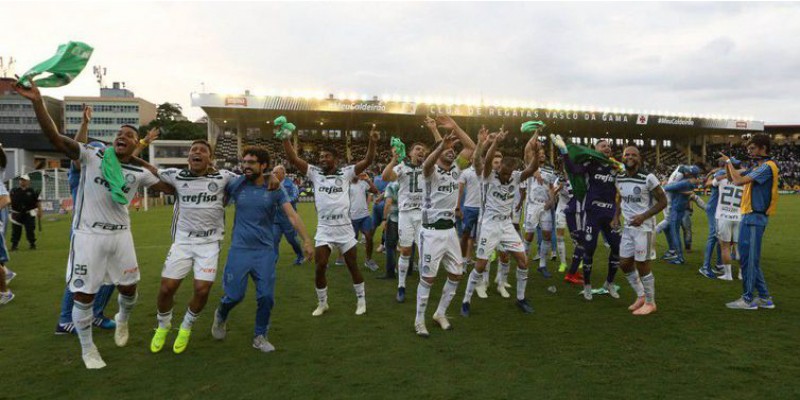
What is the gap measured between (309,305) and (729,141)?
75.9 metres

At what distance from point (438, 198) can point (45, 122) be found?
13.8 ft

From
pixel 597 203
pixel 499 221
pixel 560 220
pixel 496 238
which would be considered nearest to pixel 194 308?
pixel 496 238

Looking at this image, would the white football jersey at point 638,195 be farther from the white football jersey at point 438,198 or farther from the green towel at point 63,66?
the green towel at point 63,66

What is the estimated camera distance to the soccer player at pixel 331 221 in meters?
6.75

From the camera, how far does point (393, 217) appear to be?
9.78 meters

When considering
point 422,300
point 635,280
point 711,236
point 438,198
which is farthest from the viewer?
point 711,236

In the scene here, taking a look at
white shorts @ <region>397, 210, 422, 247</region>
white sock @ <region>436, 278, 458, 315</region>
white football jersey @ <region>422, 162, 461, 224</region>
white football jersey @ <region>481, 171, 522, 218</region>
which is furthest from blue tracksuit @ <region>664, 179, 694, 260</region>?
white sock @ <region>436, 278, 458, 315</region>

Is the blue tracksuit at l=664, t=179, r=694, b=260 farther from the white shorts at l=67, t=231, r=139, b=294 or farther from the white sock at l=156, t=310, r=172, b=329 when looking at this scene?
the white shorts at l=67, t=231, r=139, b=294

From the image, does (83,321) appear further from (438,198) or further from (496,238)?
(496,238)

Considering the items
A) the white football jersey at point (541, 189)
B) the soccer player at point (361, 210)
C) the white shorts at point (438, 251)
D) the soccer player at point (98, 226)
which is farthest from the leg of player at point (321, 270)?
the white football jersey at point (541, 189)

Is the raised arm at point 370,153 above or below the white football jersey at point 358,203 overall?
above

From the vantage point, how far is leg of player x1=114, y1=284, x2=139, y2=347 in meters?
5.36

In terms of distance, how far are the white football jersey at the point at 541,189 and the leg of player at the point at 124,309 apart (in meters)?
7.62

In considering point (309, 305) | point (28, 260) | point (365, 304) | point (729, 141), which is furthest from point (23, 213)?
point (729, 141)
